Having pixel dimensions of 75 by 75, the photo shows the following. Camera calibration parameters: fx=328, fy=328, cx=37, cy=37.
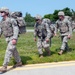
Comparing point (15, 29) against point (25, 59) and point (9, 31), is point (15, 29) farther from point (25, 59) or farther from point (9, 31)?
point (25, 59)

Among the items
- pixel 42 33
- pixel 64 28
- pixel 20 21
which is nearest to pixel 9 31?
pixel 20 21

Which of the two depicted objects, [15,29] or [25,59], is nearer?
[15,29]

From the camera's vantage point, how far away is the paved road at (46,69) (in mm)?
8609

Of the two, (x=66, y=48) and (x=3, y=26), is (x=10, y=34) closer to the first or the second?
(x=3, y=26)

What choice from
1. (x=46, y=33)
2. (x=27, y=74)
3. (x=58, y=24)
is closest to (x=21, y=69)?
(x=27, y=74)

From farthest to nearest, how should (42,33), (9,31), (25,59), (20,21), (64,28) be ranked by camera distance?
(64,28) < (42,33) < (25,59) < (20,21) < (9,31)

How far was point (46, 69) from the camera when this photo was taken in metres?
8.95

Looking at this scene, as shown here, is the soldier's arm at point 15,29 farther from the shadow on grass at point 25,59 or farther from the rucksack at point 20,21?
the shadow on grass at point 25,59

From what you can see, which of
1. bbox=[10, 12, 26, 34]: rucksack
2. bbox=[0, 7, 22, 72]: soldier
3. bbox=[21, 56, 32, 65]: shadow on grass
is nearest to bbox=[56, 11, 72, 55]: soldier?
bbox=[21, 56, 32, 65]: shadow on grass

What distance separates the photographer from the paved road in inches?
339

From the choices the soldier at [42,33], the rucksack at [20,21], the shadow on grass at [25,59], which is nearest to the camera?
the rucksack at [20,21]

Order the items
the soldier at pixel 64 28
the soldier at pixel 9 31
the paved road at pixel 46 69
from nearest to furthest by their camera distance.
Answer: the paved road at pixel 46 69 < the soldier at pixel 9 31 < the soldier at pixel 64 28

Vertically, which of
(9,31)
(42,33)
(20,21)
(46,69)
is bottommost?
(46,69)

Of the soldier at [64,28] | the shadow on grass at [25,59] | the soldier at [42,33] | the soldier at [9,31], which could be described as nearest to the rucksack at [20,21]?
the soldier at [9,31]
